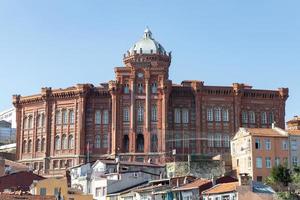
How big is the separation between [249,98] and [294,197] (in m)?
55.0

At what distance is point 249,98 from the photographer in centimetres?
11744

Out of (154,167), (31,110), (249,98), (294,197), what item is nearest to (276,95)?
(249,98)

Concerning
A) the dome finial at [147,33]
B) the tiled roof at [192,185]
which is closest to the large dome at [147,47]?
the dome finial at [147,33]

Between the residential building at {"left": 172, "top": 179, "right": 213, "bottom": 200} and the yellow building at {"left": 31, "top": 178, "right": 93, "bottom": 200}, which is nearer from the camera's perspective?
the residential building at {"left": 172, "top": 179, "right": 213, "bottom": 200}

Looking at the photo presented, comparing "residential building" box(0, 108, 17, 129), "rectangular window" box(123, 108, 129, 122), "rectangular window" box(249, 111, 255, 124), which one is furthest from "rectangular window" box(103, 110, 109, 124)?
"residential building" box(0, 108, 17, 129)

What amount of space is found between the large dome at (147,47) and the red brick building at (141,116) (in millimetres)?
1093

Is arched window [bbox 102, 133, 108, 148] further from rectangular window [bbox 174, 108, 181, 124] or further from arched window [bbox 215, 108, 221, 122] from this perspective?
arched window [bbox 215, 108, 221, 122]

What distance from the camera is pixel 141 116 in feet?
369

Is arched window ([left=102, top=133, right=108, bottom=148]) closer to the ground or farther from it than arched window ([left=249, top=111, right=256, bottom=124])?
closer to the ground

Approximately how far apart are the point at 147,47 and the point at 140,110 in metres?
15.2

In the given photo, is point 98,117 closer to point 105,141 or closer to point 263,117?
point 105,141

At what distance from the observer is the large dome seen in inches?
4776

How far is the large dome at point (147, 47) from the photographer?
12131 centimetres

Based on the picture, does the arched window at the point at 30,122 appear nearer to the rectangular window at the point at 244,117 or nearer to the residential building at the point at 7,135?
the residential building at the point at 7,135
